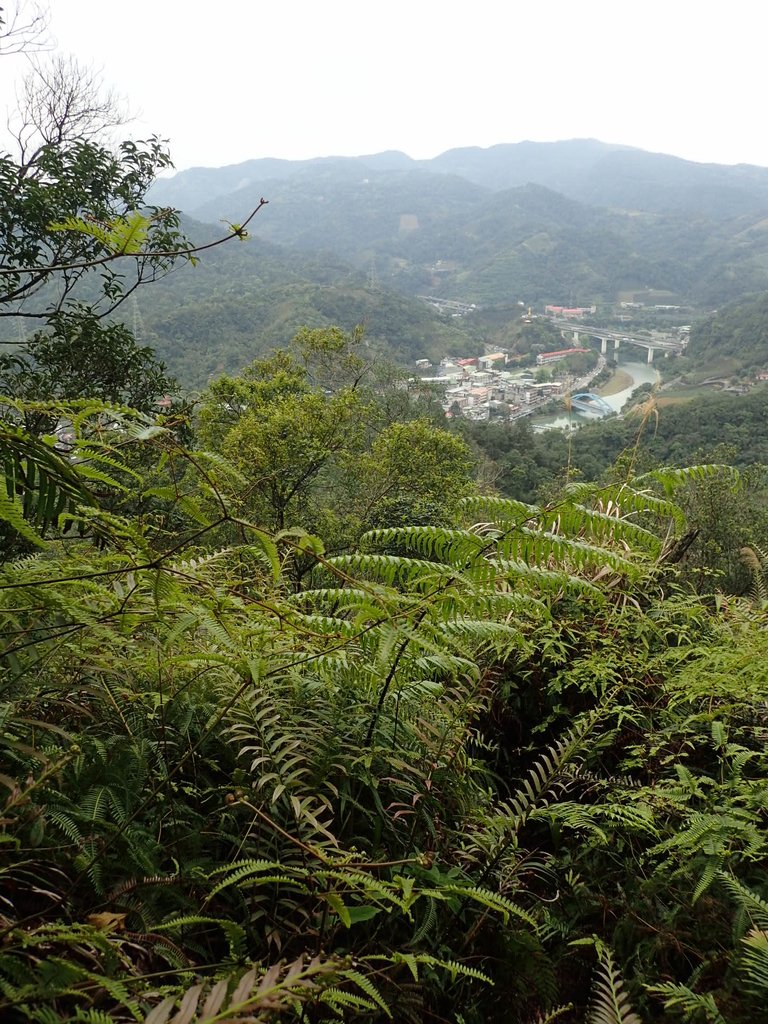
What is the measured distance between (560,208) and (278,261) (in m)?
73.8

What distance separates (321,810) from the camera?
3.72ft

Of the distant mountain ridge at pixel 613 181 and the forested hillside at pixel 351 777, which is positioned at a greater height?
the distant mountain ridge at pixel 613 181


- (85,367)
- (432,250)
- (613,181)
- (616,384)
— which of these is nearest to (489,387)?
(616,384)

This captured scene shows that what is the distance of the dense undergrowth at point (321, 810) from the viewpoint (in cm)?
98

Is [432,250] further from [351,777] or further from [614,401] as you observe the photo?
[351,777]

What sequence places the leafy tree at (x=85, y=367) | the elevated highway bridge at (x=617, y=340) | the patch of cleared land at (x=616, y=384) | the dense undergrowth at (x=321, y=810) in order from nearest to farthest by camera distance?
the dense undergrowth at (x=321, y=810) < the leafy tree at (x=85, y=367) < the patch of cleared land at (x=616, y=384) < the elevated highway bridge at (x=617, y=340)

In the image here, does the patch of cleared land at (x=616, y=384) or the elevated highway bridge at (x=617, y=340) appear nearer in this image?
the patch of cleared land at (x=616, y=384)

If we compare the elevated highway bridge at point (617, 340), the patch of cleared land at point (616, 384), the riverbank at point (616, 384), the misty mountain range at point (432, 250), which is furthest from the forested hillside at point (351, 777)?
the elevated highway bridge at point (617, 340)

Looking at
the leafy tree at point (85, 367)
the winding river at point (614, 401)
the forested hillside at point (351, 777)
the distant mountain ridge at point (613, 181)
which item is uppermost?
the distant mountain ridge at point (613, 181)

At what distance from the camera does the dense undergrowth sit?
978 mm

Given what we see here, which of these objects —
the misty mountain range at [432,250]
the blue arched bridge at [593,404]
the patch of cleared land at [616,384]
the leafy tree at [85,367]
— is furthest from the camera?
the misty mountain range at [432,250]

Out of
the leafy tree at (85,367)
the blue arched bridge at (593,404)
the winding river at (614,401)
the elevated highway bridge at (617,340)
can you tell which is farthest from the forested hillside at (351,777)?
the elevated highway bridge at (617,340)

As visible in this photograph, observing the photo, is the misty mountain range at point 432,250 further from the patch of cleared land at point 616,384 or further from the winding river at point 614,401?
the patch of cleared land at point 616,384

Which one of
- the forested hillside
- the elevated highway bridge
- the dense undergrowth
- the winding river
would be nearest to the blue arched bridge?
the winding river
